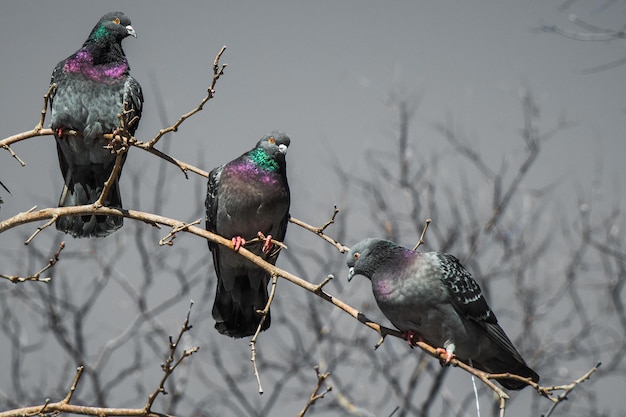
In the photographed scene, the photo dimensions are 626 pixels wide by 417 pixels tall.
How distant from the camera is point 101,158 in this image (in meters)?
6.93

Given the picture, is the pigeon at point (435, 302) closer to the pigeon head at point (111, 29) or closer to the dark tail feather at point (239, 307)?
the dark tail feather at point (239, 307)

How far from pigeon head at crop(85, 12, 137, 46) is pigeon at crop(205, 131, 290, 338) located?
1507mm

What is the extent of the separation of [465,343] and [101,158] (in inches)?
130

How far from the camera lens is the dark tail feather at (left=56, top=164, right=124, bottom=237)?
6770 millimetres

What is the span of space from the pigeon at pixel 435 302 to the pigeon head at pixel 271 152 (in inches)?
46.1

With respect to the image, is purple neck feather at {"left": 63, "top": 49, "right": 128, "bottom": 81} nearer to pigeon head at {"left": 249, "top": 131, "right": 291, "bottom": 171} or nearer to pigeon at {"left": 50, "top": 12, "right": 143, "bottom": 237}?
pigeon at {"left": 50, "top": 12, "right": 143, "bottom": 237}

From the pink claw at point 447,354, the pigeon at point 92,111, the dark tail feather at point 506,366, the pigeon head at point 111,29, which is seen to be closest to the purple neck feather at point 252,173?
the pigeon at point 92,111

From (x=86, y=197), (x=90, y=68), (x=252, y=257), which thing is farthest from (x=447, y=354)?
(x=90, y=68)

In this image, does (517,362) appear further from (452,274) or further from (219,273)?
(219,273)

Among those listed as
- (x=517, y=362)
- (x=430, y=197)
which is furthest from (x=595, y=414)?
(x=517, y=362)

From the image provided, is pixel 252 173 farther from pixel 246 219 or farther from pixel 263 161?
pixel 246 219

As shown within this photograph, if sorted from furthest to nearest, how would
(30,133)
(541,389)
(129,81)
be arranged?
1. (129,81)
2. (30,133)
3. (541,389)

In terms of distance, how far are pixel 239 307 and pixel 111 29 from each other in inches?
105

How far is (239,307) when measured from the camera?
6.96 metres
